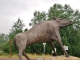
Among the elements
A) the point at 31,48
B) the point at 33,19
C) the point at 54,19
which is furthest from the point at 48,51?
the point at 54,19

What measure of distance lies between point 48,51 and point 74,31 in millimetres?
6830

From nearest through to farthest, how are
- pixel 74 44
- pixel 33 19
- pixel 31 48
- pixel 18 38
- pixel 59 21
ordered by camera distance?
pixel 18 38, pixel 59 21, pixel 31 48, pixel 74 44, pixel 33 19

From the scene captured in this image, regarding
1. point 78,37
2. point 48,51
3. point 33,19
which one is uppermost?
point 33,19

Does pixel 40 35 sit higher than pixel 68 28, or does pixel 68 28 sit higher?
pixel 68 28

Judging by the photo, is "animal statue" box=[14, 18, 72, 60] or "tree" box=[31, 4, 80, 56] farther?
"tree" box=[31, 4, 80, 56]

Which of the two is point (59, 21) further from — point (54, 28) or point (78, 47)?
point (78, 47)

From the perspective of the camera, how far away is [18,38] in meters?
11.4

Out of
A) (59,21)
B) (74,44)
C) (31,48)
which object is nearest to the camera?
(59,21)

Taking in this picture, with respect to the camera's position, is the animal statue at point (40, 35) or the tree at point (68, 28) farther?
the tree at point (68, 28)

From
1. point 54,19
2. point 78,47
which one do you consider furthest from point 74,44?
point 54,19

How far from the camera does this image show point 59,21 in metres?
12.6

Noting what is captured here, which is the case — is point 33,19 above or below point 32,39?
above

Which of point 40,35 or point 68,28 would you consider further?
point 68,28

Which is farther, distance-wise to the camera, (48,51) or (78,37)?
(78,37)
